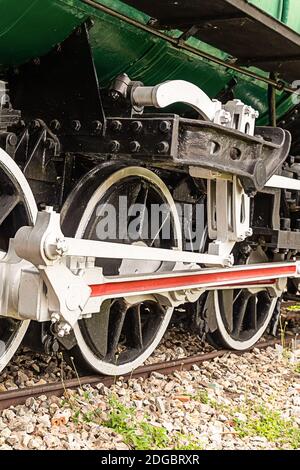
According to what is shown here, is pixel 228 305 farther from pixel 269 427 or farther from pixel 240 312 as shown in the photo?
pixel 269 427

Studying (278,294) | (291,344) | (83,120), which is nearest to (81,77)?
(83,120)

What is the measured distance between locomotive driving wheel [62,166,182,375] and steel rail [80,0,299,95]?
0.73m

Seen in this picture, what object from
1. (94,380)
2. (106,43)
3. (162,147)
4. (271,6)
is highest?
(271,6)

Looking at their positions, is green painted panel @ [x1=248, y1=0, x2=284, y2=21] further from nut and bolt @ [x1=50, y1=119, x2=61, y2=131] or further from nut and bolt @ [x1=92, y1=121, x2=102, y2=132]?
nut and bolt @ [x1=50, y1=119, x2=61, y2=131]

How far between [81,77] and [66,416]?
65.1 inches

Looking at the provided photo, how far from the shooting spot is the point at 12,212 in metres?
3.47

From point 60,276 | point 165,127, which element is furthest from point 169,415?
point 165,127

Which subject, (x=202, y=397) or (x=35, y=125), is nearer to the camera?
(x=35, y=125)

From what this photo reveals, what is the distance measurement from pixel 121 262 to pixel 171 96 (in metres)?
1.19

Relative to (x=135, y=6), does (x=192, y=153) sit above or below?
below

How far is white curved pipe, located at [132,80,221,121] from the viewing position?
3256 millimetres

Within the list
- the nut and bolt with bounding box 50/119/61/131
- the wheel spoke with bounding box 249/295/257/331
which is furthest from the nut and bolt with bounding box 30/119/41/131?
the wheel spoke with bounding box 249/295/257/331

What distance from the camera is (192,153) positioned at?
3438 millimetres
